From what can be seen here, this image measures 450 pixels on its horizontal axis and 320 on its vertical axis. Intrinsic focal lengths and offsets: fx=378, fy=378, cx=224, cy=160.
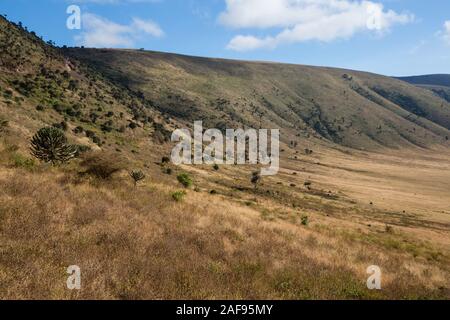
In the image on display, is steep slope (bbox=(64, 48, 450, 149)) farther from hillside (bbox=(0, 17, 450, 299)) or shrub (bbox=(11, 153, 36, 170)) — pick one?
shrub (bbox=(11, 153, 36, 170))

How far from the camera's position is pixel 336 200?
2101 inches

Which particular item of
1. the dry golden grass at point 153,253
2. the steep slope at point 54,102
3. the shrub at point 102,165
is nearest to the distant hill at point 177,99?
the steep slope at point 54,102

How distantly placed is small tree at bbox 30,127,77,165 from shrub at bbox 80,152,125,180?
456 centimetres

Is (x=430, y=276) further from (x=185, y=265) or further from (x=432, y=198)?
(x=432, y=198)

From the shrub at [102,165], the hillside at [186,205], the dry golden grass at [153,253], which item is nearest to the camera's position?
the dry golden grass at [153,253]

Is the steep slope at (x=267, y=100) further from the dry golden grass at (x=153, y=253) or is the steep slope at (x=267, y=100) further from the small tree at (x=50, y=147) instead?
the dry golden grass at (x=153, y=253)

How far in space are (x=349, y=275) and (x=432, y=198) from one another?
6761cm

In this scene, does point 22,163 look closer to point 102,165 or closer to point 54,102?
point 102,165

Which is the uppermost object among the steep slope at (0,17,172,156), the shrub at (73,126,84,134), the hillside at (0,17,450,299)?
the steep slope at (0,17,172,156)

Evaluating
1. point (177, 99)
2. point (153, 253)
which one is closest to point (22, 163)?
point (153, 253)

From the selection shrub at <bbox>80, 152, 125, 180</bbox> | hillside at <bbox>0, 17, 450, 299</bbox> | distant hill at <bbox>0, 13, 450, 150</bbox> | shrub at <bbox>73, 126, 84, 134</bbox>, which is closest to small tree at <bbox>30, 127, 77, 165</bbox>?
hillside at <bbox>0, 17, 450, 299</bbox>

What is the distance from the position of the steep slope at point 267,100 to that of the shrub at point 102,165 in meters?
88.4

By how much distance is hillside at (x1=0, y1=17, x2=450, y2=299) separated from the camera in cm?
848

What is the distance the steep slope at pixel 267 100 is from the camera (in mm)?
120938
